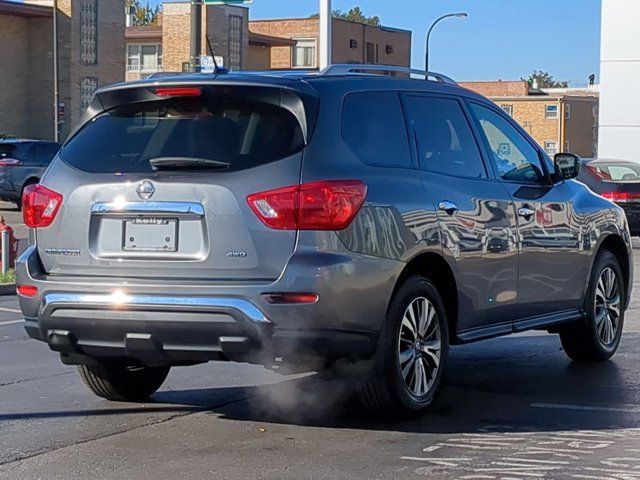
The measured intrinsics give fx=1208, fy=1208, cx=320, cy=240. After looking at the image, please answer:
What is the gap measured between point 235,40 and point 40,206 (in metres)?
64.3

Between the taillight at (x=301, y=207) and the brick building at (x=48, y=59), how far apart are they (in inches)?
2171

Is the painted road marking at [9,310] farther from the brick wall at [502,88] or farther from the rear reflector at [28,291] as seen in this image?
the brick wall at [502,88]

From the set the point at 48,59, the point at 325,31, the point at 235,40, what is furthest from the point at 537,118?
the point at 325,31

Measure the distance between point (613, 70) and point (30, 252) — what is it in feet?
87.0

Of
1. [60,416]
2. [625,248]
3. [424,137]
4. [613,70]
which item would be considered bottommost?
[60,416]

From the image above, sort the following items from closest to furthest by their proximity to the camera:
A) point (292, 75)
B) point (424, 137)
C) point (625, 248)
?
1. point (292, 75)
2. point (424, 137)
3. point (625, 248)

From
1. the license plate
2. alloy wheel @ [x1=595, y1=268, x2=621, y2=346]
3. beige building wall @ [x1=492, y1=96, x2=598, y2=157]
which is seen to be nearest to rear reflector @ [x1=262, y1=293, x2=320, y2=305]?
the license plate

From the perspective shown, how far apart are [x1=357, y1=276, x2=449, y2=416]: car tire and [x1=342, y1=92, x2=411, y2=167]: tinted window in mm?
693

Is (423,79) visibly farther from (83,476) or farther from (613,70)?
(613,70)

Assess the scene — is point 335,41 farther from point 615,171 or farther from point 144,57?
point 615,171

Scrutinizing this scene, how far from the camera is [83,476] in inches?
217

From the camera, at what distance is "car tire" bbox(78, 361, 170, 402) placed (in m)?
7.12

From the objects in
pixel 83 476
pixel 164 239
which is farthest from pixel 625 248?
pixel 83 476

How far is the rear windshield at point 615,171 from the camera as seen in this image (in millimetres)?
20375
